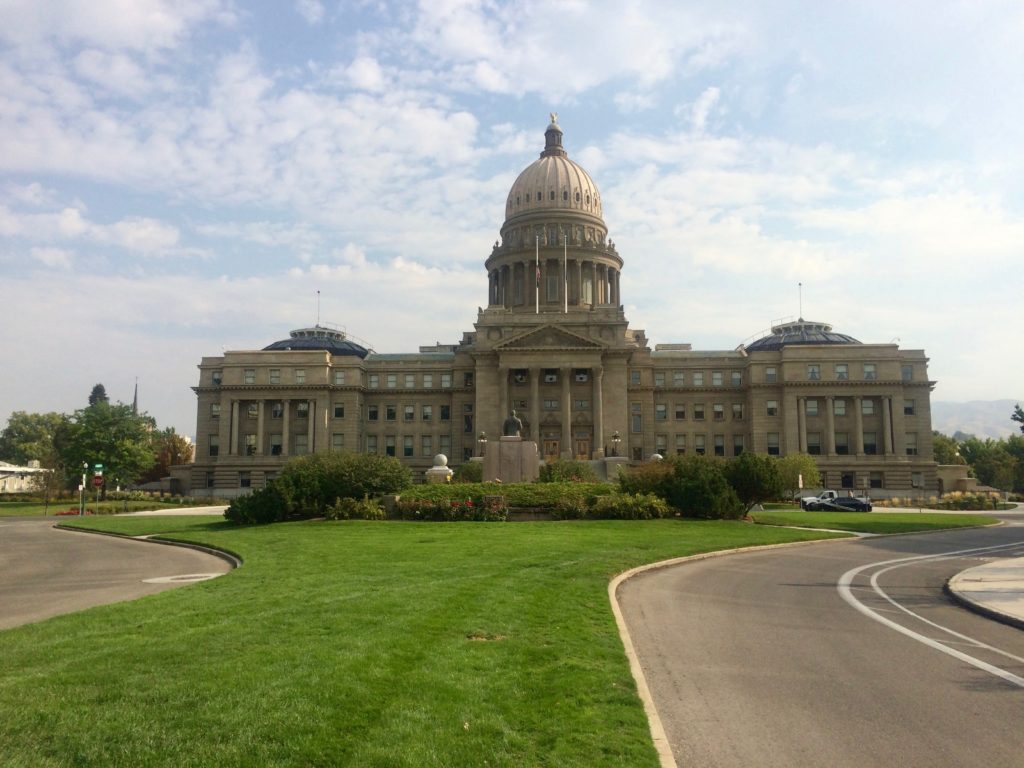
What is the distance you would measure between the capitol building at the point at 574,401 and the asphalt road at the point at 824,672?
63616 millimetres

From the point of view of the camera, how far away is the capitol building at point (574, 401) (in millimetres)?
88375

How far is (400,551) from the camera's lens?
2520cm

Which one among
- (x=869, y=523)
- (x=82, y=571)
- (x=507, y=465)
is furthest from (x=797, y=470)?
(x=82, y=571)

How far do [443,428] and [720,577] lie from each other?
Answer: 75.7 meters

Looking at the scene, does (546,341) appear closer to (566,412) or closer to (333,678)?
(566,412)

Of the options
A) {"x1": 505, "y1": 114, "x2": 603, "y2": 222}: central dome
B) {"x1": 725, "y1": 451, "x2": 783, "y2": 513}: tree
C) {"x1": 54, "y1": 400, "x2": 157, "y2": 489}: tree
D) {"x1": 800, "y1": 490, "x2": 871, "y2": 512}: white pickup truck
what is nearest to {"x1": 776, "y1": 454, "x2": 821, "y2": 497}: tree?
{"x1": 800, "y1": 490, "x2": 871, "y2": 512}: white pickup truck

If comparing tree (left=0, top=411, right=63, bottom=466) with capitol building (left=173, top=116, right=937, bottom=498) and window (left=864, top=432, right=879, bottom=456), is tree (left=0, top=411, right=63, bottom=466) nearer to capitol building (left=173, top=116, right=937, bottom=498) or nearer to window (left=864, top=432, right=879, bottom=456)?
capitol building (left=173, top=116, right=937, bottom=498)

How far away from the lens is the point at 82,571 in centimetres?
2352

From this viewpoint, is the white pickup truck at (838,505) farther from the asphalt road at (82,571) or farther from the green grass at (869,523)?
the asphalt road at (82,571)

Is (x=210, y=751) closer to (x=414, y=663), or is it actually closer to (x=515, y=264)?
(x=414, y=663)

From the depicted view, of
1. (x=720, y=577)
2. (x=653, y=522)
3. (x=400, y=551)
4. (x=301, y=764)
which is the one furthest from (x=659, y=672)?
(x=653, y=522)

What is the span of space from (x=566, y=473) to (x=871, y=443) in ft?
171

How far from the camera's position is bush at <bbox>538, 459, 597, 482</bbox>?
49.9 metres

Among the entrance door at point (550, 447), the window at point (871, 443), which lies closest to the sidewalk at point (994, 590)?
the entrance door at point (550, 447)
